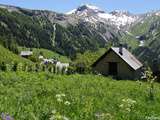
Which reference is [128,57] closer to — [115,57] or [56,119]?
[115,57]

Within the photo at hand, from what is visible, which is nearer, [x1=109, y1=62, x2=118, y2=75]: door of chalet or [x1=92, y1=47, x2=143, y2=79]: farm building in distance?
[x1=92, y1=47, x2=143, y2=79]: farm building in distance

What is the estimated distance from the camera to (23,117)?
952cm

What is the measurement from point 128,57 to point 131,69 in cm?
558

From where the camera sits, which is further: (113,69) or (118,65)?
(113,69)

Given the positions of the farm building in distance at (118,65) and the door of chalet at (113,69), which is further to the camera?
the door of chalet at (113,69)

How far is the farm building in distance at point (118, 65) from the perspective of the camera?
250 feet

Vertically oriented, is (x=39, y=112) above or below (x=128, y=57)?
above

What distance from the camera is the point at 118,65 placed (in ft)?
254

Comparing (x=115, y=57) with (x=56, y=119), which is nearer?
(x=56, y=119)

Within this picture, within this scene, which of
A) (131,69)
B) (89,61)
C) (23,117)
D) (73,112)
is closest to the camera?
(23,117)

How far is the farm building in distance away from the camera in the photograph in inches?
Result: 3000

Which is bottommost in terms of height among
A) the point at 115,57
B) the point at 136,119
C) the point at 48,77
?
the point at 115,57

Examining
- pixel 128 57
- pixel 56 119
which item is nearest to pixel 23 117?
pixel 56 119

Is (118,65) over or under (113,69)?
over
